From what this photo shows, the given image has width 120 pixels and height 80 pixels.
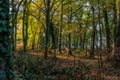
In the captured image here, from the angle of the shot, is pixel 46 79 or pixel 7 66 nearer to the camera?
pixel 7 66

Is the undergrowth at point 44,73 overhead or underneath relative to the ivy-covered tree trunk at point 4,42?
underneath

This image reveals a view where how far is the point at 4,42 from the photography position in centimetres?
430

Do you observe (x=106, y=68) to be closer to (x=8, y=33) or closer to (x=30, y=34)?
(x=8, y=33)

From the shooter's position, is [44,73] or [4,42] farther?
[44,73]

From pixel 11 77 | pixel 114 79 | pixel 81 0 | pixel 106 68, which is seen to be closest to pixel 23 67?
pixel 114 79

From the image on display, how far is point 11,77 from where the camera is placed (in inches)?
179

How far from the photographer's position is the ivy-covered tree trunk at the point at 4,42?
169 inches

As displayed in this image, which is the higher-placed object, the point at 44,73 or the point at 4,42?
the point at 4,42

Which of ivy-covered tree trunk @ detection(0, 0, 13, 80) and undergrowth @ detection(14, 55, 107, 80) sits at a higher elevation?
ivy-covered tree trunk @ detection(0, 0, 13, 80)

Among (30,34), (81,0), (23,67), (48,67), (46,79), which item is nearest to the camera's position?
(46,79)

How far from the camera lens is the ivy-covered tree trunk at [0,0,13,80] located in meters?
4.28

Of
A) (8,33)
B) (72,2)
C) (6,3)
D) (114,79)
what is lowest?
(114,79)

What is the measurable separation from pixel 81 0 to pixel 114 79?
71.4ft

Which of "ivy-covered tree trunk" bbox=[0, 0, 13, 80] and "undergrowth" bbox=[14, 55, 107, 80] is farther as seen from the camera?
"undergrowth" bbox=[14, 55, 107, 80]
